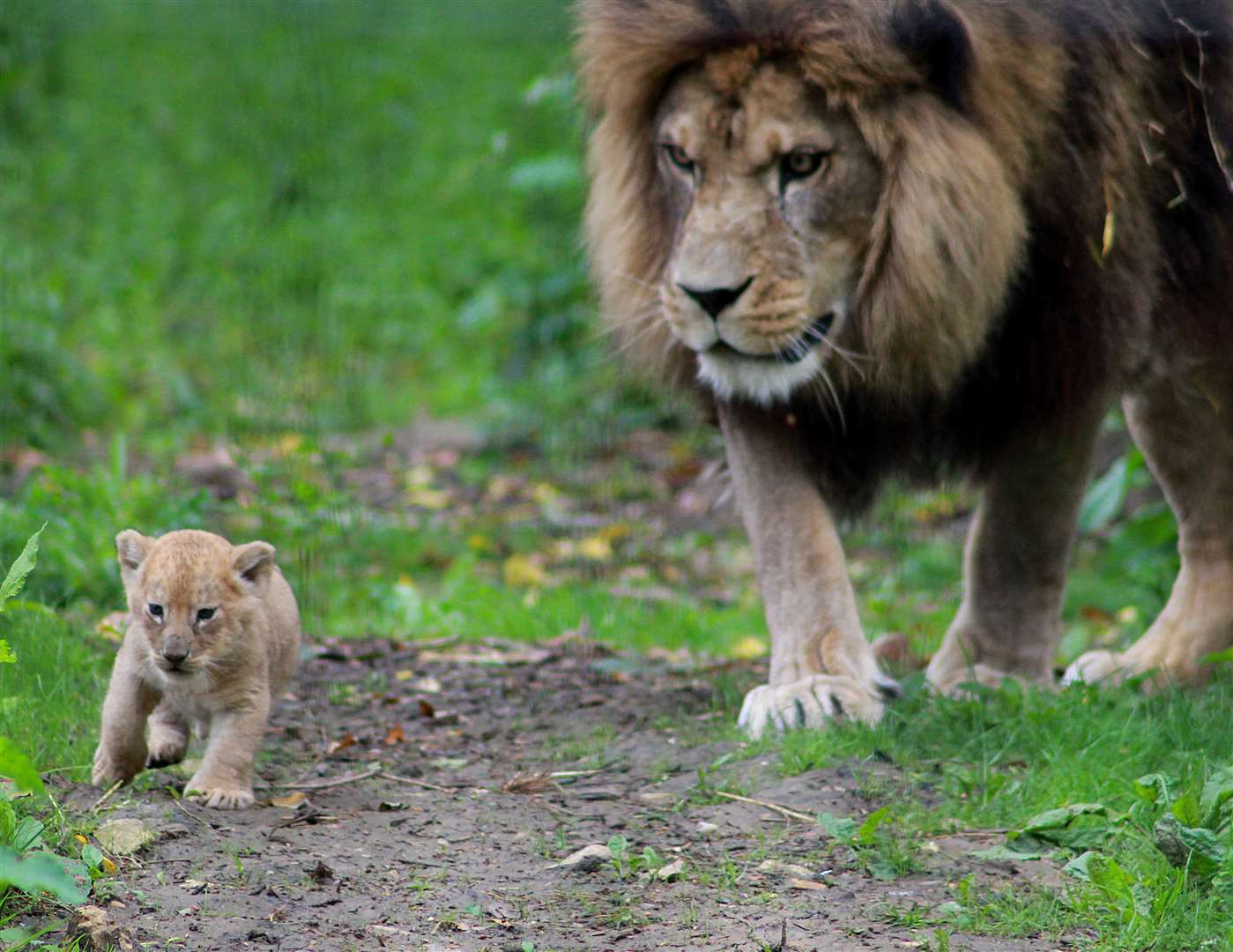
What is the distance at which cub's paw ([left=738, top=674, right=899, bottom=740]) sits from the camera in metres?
3.91

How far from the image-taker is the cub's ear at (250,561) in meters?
3.58

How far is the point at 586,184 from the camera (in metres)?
4.71

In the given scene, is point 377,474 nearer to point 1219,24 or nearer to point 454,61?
point 1219,24

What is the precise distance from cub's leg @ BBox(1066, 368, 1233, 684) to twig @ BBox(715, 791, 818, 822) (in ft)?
4.68

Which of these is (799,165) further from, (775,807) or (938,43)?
(775,807)

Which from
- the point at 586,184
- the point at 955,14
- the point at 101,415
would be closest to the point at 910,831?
the point at 955,14

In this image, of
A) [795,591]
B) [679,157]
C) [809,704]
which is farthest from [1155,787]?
[679,157]

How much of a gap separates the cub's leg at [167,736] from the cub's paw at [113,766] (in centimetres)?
11

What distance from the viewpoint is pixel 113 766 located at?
340 centimetres

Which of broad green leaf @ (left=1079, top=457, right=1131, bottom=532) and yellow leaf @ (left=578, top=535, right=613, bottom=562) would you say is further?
yellow leaf @ (left=578, top=535, right=613, bottom=562)

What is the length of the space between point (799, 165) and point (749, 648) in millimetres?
2055

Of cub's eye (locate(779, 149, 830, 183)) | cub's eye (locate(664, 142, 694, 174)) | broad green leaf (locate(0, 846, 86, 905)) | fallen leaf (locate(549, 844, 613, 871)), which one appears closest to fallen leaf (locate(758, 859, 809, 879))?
fallen leaf (locate(549, 844, 613, 871))

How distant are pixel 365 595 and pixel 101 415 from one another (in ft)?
8.87

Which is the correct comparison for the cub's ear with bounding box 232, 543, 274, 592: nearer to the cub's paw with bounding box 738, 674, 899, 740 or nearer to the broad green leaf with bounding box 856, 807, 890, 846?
the cub's paw with bounding box 738, 674, 899, 740
